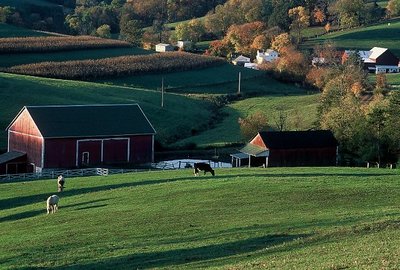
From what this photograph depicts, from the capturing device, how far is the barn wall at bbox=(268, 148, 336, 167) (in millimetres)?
59969

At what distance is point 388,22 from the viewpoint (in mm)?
172000

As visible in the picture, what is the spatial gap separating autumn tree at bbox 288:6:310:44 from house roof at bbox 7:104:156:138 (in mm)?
106326

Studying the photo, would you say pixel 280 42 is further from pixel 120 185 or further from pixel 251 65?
pixel 120 185

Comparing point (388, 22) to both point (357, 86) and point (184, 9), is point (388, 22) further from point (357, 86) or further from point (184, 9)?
point (357, 86)

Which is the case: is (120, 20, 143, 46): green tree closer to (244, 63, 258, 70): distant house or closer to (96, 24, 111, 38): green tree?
(96, 24, 111, 38): green tree

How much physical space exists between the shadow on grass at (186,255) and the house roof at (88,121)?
34.6 metres

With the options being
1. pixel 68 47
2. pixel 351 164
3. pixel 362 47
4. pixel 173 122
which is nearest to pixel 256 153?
pixel 351 164

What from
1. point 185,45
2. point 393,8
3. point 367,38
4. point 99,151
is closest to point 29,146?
point 99,151

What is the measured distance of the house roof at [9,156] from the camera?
57653 mm

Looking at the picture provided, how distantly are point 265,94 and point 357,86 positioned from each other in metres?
15.5

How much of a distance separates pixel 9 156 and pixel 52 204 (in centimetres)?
2686

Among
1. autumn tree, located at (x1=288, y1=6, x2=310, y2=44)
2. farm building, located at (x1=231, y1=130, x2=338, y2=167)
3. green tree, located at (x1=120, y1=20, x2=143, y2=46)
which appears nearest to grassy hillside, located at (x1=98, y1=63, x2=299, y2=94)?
green tree, located at (x1=120, y1=20, x2=143, y2=46)

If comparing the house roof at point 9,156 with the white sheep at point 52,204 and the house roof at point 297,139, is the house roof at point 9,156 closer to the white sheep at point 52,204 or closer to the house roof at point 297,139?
the house roof at point 297,139

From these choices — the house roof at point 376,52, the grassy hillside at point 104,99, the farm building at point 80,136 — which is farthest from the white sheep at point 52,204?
the house roof at point 376,52
